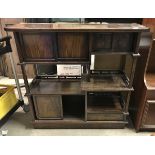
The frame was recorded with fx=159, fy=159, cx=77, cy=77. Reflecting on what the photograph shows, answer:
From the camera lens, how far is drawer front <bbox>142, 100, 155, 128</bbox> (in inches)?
58.2

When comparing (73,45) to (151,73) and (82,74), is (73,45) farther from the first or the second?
(151,73)

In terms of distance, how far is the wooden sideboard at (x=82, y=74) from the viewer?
1.27 meters

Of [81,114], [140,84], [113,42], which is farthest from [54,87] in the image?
[140,84]

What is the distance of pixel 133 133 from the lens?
1.67 m

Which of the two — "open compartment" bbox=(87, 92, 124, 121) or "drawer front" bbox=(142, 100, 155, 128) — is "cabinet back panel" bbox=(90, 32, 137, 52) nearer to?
"drawer front" bbox=(142, 100, 155, 128)

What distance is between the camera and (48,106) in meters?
1.63

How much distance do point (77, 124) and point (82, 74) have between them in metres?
0.54

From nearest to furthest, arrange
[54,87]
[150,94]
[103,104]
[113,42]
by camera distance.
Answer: [113,42] < [150,94] < [54,87] < [103,104]

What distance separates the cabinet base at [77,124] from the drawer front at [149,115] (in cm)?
21

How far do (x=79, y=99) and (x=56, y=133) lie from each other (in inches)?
19.0

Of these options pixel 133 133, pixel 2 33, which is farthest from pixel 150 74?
pixel 2 33

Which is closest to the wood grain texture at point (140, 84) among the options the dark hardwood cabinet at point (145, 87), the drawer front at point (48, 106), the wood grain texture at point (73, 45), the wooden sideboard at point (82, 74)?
the dark hardwood cabinet at point (145, 87)

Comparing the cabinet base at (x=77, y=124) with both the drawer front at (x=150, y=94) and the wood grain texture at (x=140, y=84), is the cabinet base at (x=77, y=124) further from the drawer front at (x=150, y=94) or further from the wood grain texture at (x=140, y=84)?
the drawer front at (x=150, y=94)

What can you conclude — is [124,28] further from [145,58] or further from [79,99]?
[79,99]
